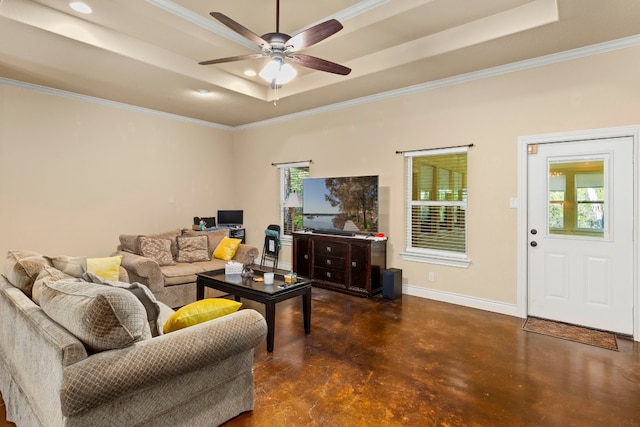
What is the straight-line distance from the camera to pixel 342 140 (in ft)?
18.1

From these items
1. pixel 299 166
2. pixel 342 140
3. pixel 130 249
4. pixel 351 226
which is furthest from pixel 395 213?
pixel 130 249

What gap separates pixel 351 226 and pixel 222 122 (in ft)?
11.8

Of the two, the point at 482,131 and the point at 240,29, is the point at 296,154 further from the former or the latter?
the point at 240,29

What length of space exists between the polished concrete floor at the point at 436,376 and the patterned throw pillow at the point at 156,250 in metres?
1.80

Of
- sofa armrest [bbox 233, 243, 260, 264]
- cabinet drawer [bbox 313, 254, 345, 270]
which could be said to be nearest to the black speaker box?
cabinet drawer [bbox 313, 254, 345, 270]

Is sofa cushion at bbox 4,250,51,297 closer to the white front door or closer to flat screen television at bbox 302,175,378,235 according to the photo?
flat screen television at bbox 302,175,378,235

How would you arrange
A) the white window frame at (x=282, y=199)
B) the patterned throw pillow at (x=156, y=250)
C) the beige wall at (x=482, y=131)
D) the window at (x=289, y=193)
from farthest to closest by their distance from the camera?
the white window frame at (x=282, y=199), the window at (x=289, y=193), the patterned throw pillow at (x=156, y=250), the beige wall at (x=482, y=131)

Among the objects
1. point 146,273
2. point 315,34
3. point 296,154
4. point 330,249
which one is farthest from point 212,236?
point 315,34

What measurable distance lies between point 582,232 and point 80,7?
5.39 metres

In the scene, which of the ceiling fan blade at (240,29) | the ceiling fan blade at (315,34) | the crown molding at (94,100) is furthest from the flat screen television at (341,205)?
the crown molding at (94,100)

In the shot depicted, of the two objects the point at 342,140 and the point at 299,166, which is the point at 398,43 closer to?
the point at 342,140

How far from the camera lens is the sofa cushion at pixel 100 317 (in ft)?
4.80

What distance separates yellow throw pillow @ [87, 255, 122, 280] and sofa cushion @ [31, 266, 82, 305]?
3.31 feet

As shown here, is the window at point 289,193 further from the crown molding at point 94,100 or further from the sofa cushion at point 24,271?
the sofa cushion at point 24,271
